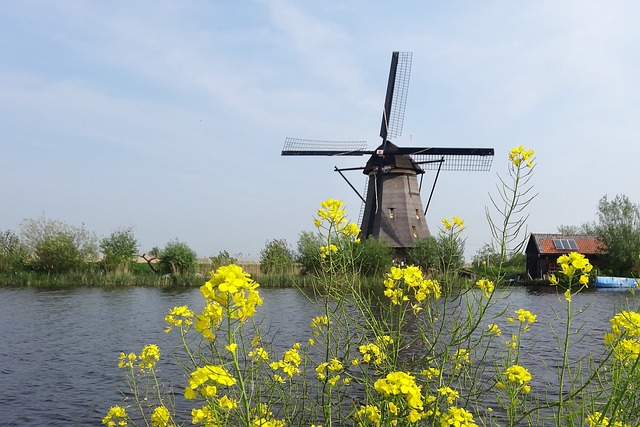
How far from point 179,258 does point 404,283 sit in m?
26.0

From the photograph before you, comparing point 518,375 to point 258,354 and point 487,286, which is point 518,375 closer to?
point 487,286

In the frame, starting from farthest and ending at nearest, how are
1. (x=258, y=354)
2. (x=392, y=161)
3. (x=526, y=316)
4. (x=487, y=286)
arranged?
1. (x=392, y=161)
2. (x=526, y=316)
3. (x=258, y=354)
4. (x=487, y=286)

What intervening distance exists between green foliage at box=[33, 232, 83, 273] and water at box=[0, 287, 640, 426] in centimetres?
775

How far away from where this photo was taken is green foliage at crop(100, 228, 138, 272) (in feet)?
92.8

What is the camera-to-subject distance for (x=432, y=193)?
27.6 metres

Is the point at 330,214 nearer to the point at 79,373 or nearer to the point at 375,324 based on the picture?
the point at 375,324

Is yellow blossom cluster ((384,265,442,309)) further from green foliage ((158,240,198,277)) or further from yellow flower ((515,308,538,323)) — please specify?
green foliage ((158,240,198,277))

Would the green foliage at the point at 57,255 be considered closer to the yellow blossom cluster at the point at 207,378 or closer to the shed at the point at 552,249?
the shed at the point at 552,249

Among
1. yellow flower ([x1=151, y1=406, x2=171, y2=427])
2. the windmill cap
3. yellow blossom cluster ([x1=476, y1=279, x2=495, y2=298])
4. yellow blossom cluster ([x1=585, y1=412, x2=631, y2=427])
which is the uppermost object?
the windmill cap

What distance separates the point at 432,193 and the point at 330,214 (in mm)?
25341

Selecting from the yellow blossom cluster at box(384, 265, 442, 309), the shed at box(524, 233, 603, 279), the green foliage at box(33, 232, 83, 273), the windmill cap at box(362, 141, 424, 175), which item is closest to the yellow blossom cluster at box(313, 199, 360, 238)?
the yellow blossom cluster at box(384, 265, 442, 309)

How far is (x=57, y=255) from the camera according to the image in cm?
2802

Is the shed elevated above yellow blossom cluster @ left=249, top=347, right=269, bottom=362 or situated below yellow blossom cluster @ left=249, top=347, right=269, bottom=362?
above

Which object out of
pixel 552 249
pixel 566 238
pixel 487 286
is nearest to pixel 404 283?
pixel 487 286
